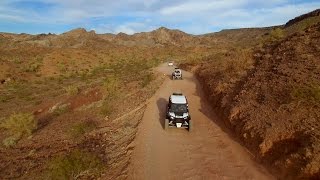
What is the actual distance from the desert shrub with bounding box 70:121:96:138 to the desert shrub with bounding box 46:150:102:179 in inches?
209

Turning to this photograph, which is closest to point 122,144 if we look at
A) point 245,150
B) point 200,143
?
point 200,143

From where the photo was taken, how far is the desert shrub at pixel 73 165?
14695 millimetres

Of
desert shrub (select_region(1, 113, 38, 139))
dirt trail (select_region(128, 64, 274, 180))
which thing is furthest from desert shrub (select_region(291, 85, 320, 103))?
desert shrub (select_region(1, 113, 38, 139))

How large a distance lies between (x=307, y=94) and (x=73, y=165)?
1136 centimetres

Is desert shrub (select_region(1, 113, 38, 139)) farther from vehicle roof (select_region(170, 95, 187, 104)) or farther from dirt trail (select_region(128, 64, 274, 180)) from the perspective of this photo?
vehicle roof (select_region(170, 95, 187, 104))

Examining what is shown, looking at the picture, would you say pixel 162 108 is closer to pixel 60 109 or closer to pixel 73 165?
pixel 73 165

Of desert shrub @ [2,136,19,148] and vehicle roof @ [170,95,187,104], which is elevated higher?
vehicle roof @ [170,95,187,104]

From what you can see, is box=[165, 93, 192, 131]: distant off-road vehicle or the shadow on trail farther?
the shadow on trail

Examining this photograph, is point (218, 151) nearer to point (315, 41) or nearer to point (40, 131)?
point (40, 131)

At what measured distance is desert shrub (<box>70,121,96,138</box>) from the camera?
21.9 m

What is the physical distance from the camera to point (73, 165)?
1531 centimetres

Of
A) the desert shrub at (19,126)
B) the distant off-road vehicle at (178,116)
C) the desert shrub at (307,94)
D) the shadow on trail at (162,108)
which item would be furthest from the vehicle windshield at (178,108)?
the desert shrub at (19,126)

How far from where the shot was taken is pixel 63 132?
74.4ft

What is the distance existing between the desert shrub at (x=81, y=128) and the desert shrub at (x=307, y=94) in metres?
12.3
